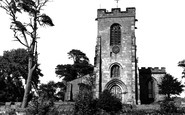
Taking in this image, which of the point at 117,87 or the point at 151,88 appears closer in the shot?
the point at 117,87

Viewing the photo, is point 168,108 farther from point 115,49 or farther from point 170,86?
point 170,86

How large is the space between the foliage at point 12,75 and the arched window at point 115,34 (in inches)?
689

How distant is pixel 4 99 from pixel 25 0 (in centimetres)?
2976

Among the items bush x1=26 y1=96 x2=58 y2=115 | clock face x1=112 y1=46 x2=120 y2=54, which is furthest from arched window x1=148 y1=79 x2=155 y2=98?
bush x1=26 y1=96 x2=58 y2=115

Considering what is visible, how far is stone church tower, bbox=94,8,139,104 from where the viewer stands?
42.7m

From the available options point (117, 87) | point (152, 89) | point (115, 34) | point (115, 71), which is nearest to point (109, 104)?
point (117, 87)

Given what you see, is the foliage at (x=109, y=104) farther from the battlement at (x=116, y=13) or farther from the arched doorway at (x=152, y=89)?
the arched doorway at (x=152, y=89)

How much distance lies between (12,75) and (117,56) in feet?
73.4

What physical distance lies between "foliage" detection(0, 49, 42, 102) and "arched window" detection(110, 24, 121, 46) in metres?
17.5

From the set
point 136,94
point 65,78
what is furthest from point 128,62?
point 65,78

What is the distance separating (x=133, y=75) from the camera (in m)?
42.4

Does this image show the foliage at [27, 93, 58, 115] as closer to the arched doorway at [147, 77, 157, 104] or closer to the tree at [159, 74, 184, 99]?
the tree at [159, 74, 184, 99]

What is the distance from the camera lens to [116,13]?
1794 inches

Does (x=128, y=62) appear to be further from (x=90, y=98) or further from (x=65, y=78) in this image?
(x=65, y=78)
